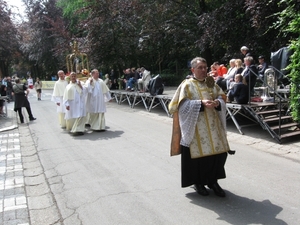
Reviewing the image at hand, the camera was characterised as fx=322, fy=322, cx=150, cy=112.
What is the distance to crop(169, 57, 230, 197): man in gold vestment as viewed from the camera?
4.16 meters

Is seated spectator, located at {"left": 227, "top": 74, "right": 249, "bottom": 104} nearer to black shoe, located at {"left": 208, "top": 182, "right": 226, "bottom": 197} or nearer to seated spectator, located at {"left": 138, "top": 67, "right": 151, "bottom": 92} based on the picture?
black shoe, located at {"left": 208, "top": 182, "right": 226, "bottom": 197}

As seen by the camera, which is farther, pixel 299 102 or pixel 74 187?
pixel 299 102

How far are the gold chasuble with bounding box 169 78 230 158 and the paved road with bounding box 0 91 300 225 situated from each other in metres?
0.70

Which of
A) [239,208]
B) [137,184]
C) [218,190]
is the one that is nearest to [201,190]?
[218,190]

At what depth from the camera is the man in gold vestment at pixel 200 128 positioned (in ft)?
13.7

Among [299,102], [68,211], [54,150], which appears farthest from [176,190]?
[299,102]

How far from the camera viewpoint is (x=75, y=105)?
30.6 ft

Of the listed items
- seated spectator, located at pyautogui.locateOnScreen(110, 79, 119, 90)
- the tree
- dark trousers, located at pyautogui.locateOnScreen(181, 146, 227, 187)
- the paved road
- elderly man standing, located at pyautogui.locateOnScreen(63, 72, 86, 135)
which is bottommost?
the paved road

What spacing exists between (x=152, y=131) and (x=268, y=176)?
4.62 meters

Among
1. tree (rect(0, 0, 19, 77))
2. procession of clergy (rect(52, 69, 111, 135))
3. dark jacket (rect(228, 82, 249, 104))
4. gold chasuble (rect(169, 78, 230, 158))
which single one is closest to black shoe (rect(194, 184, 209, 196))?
gold chasuble (rect(169, 78, 230, 158))

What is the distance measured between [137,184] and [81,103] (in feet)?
16.1

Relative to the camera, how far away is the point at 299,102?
7.62 meters

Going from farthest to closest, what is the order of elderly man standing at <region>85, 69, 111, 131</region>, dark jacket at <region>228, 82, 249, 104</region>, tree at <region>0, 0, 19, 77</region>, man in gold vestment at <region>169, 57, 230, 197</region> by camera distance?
1. tree at <region>0, 0, 19, 77</region>
2. elderly man standing at <region>85, 69, 111, 131</region>
3. dark jacket at <region>228, 82, 249, 104</region>
4. man in gold vestment at <region>169, 57, 230, 197</region>

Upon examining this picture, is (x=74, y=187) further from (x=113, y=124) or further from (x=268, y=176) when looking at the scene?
(x=113, y=124)
